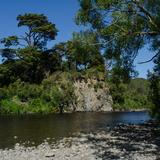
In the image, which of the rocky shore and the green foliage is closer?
the rocky shore

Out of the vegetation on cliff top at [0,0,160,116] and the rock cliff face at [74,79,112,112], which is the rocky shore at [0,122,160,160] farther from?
the rock cliff face at [74,79,112,112]

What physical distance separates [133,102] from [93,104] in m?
24.8

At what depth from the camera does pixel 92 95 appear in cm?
7269

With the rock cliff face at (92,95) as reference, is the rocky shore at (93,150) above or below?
below

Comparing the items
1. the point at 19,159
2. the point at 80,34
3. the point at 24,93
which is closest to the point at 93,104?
the point at 24,93

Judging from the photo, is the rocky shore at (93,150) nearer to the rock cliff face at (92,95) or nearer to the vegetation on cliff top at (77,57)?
the vegetation on cliff top at (77,57)

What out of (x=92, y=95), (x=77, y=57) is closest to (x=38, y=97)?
(x=92, y=95)

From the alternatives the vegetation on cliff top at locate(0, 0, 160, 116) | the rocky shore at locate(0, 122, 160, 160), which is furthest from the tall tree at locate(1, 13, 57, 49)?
the rocky shore at locate(0, 122, 160, 160)

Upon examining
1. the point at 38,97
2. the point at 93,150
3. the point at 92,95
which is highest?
the point at 92,95

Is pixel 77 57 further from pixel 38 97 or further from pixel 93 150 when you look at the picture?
pixel 38 97

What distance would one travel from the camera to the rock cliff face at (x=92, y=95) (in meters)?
71.0

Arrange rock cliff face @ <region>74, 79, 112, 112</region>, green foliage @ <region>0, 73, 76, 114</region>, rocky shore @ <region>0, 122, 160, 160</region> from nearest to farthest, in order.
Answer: rocky shore @ <region>0, 122, 160, 160</region> < green foliage @ <region>0, 73, 76, 114</region> < rock cliff face @ <region>74, 79, 112, 112</region>

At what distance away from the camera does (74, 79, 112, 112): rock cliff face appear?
2795 inches

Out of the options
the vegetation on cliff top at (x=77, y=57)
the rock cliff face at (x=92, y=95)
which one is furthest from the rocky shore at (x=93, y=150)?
the rock cliff face at (x=92, y=95)
